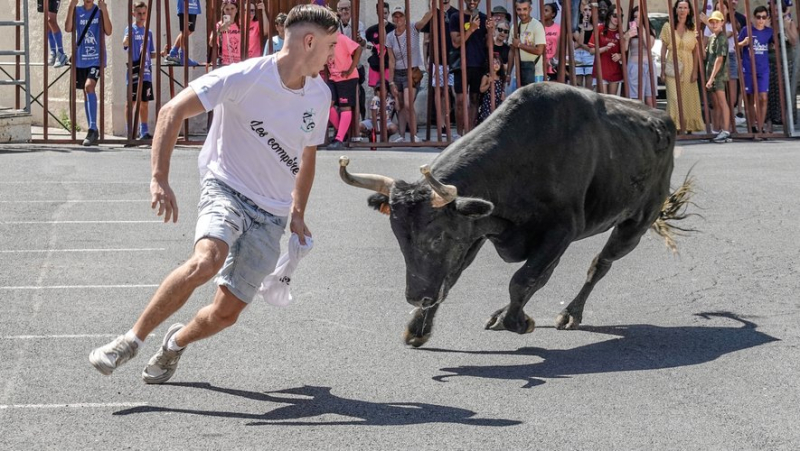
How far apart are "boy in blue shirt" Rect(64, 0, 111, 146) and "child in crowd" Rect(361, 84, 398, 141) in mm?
3792

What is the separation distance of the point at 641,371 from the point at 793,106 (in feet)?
43.7

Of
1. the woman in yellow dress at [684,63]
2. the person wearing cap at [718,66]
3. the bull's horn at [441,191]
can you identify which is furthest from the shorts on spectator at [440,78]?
the bull's horn at [441,191]

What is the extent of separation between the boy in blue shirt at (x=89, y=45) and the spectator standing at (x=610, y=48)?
275 inches

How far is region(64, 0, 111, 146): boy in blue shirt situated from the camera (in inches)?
691

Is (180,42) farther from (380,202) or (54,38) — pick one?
(380,202)

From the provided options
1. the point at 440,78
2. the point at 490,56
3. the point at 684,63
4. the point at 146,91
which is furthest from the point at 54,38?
the point at 684,63

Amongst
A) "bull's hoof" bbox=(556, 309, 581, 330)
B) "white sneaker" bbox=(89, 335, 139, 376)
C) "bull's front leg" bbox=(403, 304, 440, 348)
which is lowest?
"bull's hoof" bbox=(556, 309, 581, 330)

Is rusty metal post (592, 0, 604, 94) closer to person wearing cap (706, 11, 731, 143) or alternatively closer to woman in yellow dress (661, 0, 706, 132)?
woman in yellow dress (661, 0, 706, 132)

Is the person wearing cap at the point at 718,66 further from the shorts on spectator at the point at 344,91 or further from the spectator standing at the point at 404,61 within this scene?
the shorts on spectator at the point at 344,91

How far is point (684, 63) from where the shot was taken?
18.3 m

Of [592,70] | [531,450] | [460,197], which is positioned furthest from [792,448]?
[592,70]

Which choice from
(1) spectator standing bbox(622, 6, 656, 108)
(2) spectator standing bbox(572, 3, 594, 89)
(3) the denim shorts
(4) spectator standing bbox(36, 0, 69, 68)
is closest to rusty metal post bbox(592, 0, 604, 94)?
(2) spectator standing bbox(572, 3, 594, 89)

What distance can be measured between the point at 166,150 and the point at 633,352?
304cm

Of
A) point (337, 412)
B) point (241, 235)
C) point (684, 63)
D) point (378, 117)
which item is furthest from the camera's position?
point (378, 117)
